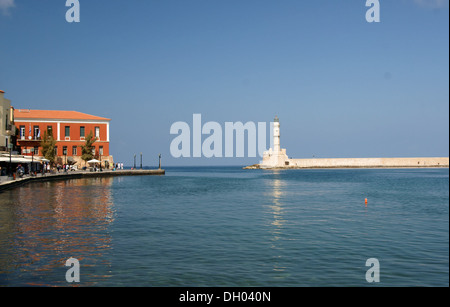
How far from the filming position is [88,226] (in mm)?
18453

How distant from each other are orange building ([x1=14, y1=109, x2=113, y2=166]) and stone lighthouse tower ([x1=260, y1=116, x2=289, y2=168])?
282 feet

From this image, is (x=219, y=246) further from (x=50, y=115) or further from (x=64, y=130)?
(x=50, y=115)

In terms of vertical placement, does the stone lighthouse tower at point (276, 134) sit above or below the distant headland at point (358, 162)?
above

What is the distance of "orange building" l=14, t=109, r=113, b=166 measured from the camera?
71.8 m

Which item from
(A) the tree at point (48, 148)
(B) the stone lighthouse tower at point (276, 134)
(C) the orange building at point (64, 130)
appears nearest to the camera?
(A) the tree at point (48, 148)

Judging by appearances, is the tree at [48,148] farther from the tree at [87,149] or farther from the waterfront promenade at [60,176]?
the tree at [87,149]

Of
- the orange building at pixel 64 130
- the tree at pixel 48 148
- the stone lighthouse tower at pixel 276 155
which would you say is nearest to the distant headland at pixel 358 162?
the stone lighthouse tower at pixel 276 155

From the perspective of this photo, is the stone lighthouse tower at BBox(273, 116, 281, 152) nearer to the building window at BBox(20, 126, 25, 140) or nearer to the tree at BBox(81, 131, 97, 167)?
the tree at BBox(81, 131, 97, 167)

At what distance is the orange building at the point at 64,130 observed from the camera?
71.8 meters

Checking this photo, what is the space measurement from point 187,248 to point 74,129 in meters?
Result: 66.9

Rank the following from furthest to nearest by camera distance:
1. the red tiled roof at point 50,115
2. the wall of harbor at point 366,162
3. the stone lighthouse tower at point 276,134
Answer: the wall of harbor at point 366,162 → the stone lighthouse tower at point 276,134 → the red tiled roof at point 50,115

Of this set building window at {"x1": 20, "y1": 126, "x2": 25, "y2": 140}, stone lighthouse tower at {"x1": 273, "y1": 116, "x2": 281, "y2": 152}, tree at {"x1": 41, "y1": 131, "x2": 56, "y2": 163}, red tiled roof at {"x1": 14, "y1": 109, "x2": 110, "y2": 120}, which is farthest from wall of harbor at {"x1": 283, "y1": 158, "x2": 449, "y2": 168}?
tree at {"x1": 41, "y1": 131, "x2": 56, "y2": 163}

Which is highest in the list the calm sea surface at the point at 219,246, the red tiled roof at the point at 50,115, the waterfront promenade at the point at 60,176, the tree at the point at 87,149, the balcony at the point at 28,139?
the red tiled roof at the point at 50,115
